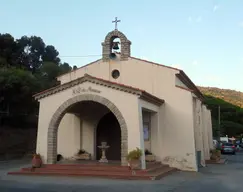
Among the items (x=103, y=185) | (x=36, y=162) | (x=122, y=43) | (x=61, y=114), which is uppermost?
(x=122, y=43)

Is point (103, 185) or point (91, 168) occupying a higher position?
point (91, 168)

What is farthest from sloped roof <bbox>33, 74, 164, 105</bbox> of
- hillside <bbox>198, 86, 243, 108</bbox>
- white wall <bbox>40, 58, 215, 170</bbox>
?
hillside <bbox>198, 86, 243, 108</bbox>

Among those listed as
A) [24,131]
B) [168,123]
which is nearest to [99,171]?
[168,123]

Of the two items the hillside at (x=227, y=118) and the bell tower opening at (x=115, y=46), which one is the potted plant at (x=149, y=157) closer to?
the bell tower opening at (x=115, y=46)

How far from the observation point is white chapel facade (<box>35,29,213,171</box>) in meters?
14.5

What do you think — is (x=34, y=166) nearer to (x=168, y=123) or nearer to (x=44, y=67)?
(x=168, y=123)

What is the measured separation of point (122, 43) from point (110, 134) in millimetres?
5666

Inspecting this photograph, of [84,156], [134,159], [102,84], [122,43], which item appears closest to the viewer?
[134,159]

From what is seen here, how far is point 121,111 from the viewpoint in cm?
1432

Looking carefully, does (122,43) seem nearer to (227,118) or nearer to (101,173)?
(101,173)

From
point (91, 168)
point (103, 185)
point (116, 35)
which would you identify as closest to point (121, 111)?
point (91, 168)

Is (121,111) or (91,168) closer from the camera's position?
(91,168)

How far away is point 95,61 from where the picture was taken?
1958 centimetres

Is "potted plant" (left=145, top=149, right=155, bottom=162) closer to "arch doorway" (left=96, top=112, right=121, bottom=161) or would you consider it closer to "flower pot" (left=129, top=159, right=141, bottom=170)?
"arch doorway" (left=96, top=112, right=121, bottom=161)
